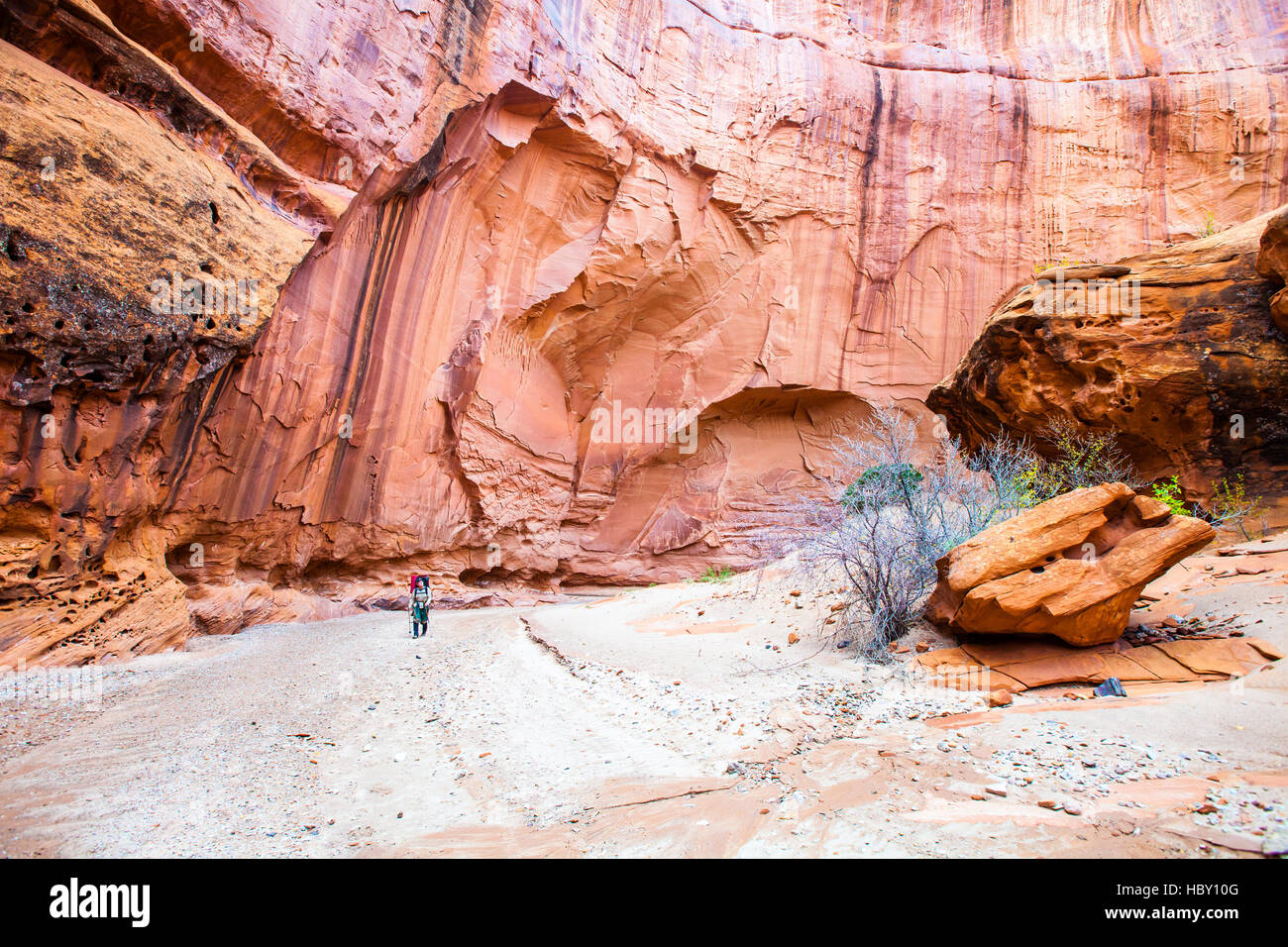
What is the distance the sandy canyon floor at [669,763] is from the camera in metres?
2.96

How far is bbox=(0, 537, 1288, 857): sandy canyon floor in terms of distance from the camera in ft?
9.72

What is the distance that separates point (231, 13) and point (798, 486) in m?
18.2

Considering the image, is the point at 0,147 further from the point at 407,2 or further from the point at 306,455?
the point at 407,2

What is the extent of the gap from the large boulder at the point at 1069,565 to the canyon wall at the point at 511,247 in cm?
1011

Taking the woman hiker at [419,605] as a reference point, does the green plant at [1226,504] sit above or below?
above

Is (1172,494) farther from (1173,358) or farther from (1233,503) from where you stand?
(1173,358)

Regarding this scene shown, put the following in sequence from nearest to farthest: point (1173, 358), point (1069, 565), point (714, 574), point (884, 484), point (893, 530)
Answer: point (1069, 565) → point (893, 530) → point (884, 484) → point (1173, 358) → point (714, 574)

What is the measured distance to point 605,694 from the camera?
20.0 feet

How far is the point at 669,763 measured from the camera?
13.5 ft

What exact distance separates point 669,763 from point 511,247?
1547cm

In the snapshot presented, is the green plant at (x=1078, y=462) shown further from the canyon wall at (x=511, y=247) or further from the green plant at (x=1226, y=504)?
the canyon wall at (x=511, y=247)

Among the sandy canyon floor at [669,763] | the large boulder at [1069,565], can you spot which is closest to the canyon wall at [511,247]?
the sandy canyon floor at [669,763]

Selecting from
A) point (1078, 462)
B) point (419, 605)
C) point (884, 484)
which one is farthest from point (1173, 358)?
point (419, 605)

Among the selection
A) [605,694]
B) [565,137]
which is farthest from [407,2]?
[605,694]
